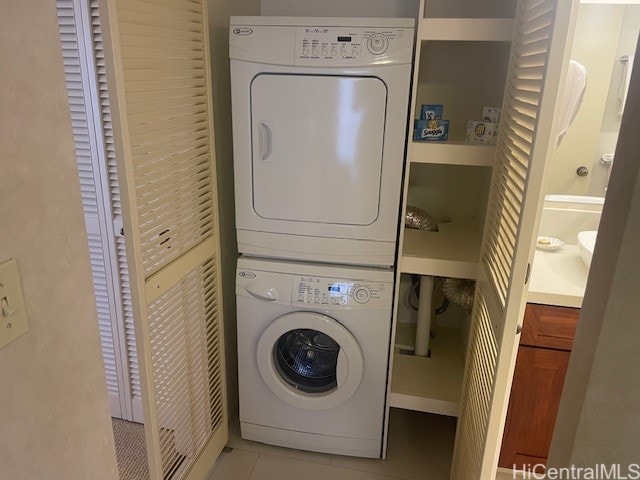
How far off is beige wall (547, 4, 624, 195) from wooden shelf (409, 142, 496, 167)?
1.42 feet

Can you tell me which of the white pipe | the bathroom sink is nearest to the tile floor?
the white pipe

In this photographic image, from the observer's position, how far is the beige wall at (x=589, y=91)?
1981 millimetres

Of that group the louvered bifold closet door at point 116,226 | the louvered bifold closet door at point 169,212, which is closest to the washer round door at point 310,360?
the louvered bifold closet door at point 169,212

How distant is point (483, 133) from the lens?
185cm

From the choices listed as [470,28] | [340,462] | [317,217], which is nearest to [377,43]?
[470,28]

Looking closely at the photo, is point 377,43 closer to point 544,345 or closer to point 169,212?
point 169,212

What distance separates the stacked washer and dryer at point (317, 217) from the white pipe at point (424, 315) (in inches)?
11.6

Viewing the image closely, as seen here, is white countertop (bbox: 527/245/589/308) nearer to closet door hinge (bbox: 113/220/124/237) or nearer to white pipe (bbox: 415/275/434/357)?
white pipe (bbox: 415/275/434/357)

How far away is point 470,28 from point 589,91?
29.2 inches

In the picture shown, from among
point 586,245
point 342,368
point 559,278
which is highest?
point 586,245

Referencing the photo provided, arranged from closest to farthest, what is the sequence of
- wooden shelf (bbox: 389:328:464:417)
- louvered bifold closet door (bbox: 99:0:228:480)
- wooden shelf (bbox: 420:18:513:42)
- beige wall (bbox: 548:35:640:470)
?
beige wall (bbox: 548:35:640:470)
louvered bifold closet door (bbox: 99:0:228:480)
wooden shelf (bbox: 420:18:513:42)
wooden shelf (bbox: 389:328:464:417)

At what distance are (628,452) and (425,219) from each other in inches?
62.9

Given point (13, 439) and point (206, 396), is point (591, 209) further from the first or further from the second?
point (13, 439)

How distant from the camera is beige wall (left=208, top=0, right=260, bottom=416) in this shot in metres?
2.00
